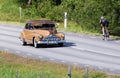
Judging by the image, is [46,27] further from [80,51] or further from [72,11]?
Result: [72,11]

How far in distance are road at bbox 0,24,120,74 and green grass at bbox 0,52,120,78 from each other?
910mm

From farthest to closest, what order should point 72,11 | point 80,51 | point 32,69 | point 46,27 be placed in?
point 72,11 → point 46,27 → point 80,51 → point 32,69

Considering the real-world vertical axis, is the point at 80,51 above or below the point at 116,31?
below

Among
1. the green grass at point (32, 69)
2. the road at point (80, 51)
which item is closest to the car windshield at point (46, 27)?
the road at point (80, 51)

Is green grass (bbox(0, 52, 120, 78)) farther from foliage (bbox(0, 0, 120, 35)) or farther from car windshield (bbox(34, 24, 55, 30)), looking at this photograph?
foliage (bbox(0, 0, 120, 35))

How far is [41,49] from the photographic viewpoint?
29125mm

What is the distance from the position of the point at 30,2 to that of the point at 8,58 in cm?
2962

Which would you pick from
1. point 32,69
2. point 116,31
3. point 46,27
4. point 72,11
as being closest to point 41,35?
point 46,27

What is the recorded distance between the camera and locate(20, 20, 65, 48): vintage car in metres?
29.5

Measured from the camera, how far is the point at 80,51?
2819cm

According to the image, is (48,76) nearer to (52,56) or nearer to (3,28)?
(52,56)

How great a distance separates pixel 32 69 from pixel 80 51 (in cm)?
635

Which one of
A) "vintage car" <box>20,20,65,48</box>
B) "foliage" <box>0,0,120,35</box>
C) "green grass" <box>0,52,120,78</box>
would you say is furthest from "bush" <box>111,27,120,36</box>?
"green grass" <box>0,52,120,78</box>

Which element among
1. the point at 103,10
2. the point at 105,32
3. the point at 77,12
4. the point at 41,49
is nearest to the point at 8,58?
the point at 41,49
